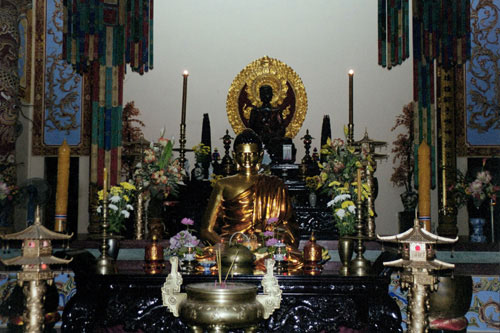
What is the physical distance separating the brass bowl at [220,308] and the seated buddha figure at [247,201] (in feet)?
5.92

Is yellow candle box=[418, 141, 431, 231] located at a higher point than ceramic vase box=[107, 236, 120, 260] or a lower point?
higher


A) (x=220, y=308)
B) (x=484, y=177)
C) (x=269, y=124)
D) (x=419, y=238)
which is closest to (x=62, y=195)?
(x=220, y=308)

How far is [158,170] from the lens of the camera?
4961mm

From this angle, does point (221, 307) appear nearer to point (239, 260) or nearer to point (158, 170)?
point (239, 260)

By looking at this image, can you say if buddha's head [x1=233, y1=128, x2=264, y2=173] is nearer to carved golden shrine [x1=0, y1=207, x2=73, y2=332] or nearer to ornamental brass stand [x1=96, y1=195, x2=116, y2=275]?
ornamental brass stand [x1=96, y1=195, x2=116, y2=275]

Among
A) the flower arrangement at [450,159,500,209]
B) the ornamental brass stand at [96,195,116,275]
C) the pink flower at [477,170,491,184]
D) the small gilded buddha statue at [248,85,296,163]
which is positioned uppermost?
→ the small gilded buddha statue at [248,85,296,163]

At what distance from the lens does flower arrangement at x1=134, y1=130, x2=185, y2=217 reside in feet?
16.1

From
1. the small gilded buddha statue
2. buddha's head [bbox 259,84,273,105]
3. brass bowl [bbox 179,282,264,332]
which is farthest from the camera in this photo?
buddha's head [bbox 259,84,273,105]

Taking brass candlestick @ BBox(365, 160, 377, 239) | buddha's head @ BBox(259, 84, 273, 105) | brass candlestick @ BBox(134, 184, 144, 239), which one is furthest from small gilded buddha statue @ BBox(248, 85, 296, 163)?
brass candlestick @ BBox(134, 184, 144, 239)

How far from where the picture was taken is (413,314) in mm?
2777

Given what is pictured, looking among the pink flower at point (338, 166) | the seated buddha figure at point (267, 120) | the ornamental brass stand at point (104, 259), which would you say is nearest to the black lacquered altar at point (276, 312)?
the ornamental brass stand at point (104, 259)

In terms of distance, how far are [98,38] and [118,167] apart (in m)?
1.12

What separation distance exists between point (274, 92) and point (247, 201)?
266 centimetres

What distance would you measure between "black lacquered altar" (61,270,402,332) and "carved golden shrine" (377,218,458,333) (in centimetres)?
40
